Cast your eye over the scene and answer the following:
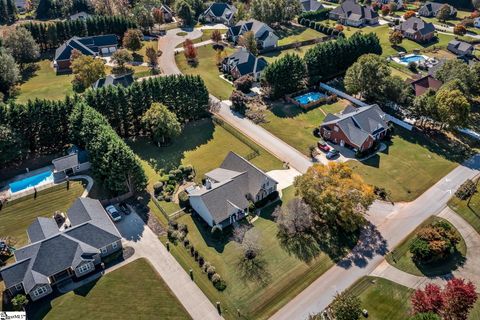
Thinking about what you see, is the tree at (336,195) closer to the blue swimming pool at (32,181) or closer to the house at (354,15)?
the blue swimming pool at (32,181)

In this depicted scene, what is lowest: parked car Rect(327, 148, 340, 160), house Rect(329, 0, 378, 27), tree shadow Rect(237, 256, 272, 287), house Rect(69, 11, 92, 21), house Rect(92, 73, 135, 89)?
tree shadow Rect(237, 256, 272, 287)

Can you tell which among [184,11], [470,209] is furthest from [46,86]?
[470,209]

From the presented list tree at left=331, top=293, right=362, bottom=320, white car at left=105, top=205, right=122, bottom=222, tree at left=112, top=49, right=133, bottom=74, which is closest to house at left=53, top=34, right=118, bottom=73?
tree at left=112, top=49, right=133, bottom=74

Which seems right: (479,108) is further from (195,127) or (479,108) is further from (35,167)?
(35,167)

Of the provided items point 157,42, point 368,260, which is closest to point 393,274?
point 368,260

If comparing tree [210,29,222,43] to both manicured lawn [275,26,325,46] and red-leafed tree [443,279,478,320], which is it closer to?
manicured lawn [275,26,325,46]
